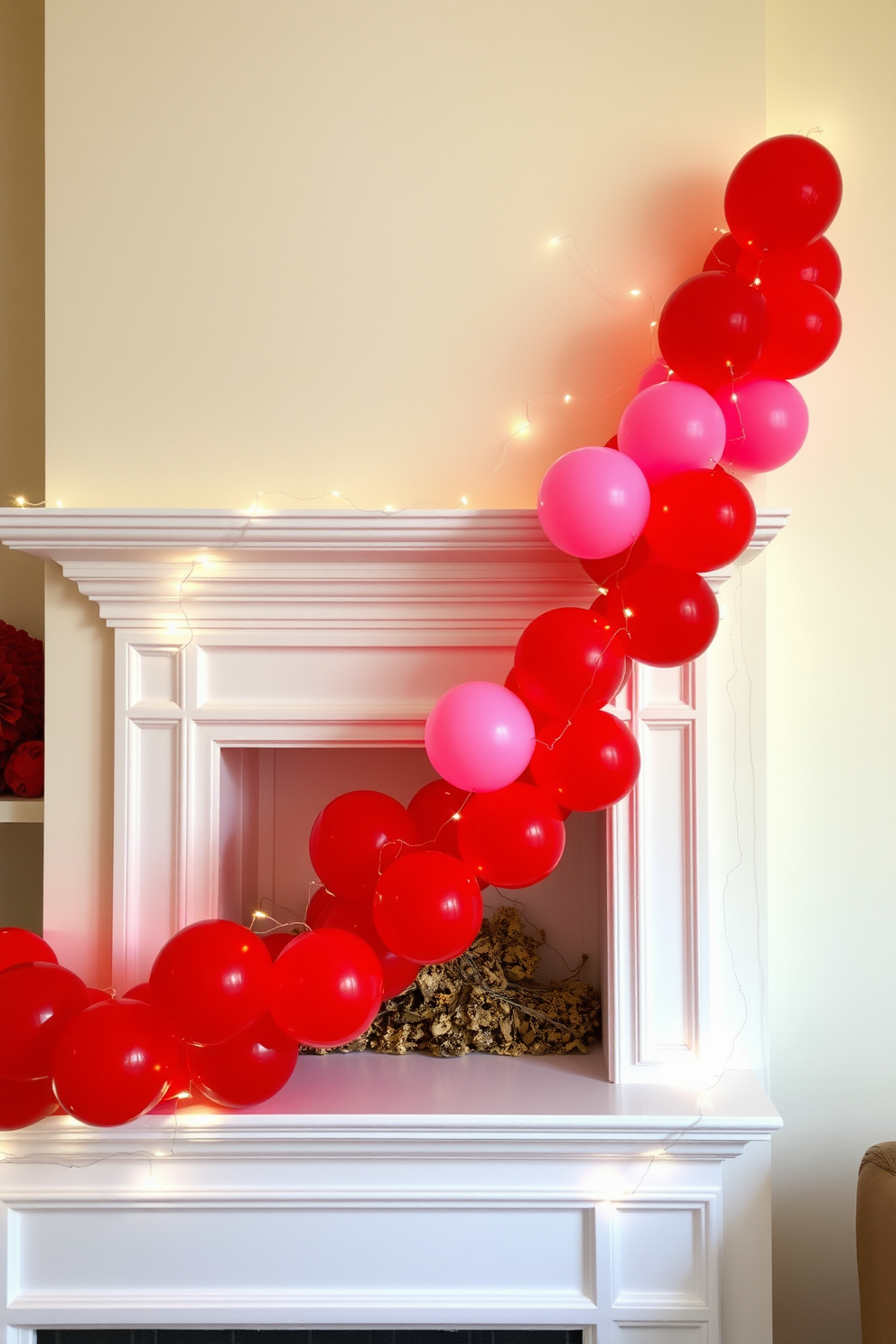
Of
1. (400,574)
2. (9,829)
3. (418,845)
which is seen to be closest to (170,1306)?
(418,845)

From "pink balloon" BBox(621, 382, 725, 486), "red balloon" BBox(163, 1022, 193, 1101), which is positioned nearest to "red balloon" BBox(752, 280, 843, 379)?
"pink balloon" BBox(621, 382, 725, 486)

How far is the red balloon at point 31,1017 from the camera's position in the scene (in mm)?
1429

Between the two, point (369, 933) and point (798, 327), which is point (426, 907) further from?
point (798, 327)

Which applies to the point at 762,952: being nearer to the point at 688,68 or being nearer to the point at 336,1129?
the point at 336,1129

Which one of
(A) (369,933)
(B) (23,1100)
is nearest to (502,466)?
(A) (369,933)

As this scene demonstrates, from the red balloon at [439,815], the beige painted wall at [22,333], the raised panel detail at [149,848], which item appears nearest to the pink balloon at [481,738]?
the red balloon at [439,815]

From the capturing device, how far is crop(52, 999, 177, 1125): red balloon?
139 cm

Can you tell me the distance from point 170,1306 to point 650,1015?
3.25 feet

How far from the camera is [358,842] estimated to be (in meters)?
1.55

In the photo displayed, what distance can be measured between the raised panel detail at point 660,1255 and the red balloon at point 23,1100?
99cm

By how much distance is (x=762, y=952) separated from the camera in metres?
1.74

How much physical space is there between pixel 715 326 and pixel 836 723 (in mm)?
940

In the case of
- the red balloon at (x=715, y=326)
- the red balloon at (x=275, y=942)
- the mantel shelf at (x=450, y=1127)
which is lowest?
the mantel shelf at (x=450, y=1127)

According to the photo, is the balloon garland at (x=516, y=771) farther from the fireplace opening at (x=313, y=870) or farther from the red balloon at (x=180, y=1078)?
the fireplace opening at (x=313, y=870)
